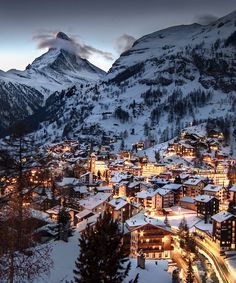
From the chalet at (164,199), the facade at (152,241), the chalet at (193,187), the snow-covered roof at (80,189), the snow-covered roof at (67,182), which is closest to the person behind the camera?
the facade at (152,241)

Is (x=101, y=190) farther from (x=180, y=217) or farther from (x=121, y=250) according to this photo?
(x=121, y=250)

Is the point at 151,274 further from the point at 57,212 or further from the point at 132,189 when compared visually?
the point at 132,189

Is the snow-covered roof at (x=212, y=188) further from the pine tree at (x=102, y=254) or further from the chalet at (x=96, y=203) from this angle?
the pine tree at (x=102, y=254)

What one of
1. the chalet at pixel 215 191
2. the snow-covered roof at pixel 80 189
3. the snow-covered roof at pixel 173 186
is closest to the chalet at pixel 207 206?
the chalet at pixel 215 191

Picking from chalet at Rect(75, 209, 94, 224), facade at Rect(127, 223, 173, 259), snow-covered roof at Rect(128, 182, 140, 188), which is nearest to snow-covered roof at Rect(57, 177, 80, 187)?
snow-covered roof at Rect(128, 182, 140, 188)

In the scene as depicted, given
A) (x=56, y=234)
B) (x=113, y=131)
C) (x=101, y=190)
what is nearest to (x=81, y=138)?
(x=113, y=131)
